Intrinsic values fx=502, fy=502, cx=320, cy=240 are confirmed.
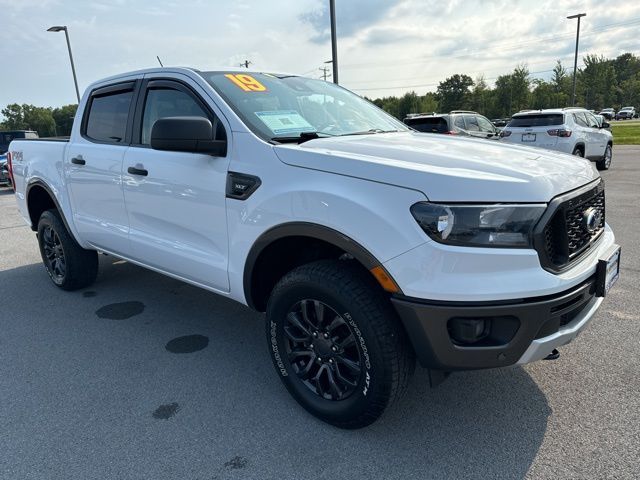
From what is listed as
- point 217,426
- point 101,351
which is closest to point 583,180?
point 217,426

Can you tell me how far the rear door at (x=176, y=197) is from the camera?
295 cm

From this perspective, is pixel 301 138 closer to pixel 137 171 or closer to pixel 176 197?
pixel 176 197

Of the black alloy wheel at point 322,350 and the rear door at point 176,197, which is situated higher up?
the rear door at point 176,197

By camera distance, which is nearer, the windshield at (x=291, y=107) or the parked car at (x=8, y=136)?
the windshield at (x=291, y=107)

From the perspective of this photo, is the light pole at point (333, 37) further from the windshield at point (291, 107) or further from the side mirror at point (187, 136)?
the side mirror at point (187, 136)

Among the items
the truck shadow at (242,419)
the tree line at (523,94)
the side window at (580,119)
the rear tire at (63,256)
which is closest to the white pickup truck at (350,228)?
the truck shadow at (242,419)

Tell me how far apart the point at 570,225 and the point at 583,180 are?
33cm

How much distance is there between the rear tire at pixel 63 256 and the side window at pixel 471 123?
34.4 feet

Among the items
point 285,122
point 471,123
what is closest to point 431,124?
point 471,123

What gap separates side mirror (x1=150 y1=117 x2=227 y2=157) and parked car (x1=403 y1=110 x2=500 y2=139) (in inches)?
383

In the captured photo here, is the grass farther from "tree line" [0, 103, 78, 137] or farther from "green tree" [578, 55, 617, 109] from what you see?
"tree line" [0, 103, 78, 137]

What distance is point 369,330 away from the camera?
226 cm

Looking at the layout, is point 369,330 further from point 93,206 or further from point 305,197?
point 93,206

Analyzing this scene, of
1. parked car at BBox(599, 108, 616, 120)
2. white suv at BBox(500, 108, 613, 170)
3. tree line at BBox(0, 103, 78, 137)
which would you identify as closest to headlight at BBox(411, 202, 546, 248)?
white suv at BBox(500, 108, 613, 170)
